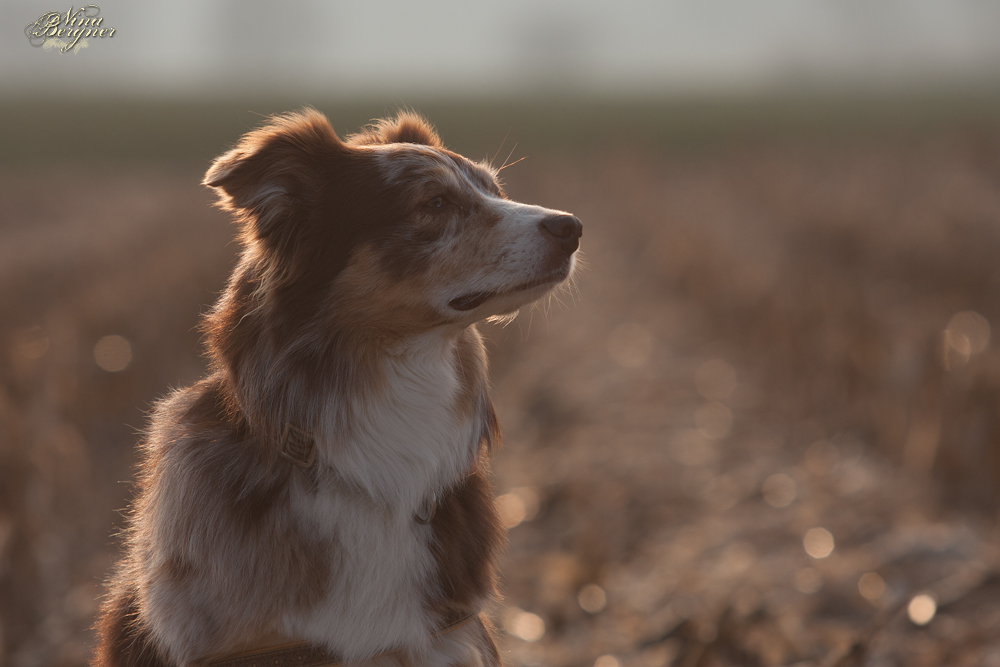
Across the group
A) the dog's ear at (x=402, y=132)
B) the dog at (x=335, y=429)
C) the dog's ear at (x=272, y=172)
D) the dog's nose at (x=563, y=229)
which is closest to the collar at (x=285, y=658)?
the dog at (x=335, y=429)

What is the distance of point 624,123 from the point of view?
44188mm

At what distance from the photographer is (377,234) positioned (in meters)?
2.86

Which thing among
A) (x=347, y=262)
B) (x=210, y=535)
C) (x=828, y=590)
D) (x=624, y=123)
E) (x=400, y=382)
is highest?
(x=347, y=262)

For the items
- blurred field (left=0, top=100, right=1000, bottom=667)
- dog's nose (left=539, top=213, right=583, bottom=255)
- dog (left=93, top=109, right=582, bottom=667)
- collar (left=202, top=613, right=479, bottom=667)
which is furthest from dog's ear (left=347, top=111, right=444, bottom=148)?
collar (left=202, top=613, right=479, bottom=667)

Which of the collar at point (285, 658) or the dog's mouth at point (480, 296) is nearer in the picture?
the collar at point (285, 658)

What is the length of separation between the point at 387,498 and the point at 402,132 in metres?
1.65

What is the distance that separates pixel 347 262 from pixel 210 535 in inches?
40.2

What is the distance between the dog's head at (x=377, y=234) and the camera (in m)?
2.74

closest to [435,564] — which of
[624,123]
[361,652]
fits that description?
[361,652]

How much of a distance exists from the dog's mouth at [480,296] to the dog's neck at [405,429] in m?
0.11

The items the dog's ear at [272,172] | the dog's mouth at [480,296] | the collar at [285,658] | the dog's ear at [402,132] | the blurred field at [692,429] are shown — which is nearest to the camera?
the collar at [285,658]

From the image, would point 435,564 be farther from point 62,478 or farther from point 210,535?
point 62,478

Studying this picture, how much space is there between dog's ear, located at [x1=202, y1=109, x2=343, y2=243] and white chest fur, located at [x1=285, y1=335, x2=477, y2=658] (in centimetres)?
66

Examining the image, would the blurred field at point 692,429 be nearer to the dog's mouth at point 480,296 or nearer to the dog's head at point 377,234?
the dog's head at point 377,234
